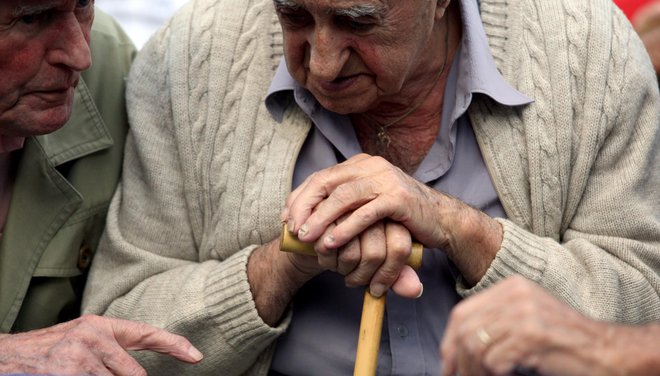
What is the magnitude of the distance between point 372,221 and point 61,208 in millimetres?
880

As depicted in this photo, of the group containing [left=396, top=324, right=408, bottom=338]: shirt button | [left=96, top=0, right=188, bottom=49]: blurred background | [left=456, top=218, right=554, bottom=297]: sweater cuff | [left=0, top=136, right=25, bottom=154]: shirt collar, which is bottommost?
[left=96, top=0, right=188, bottom=49]: blurred background

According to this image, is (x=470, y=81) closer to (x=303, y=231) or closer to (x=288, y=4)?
(x=288, y=4)

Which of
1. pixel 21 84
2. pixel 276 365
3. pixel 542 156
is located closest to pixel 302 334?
pixel 276 365

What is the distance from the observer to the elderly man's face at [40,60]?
243 cm

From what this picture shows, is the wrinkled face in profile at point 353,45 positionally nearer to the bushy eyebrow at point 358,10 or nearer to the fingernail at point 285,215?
the bushy eyebrow at point 358,10

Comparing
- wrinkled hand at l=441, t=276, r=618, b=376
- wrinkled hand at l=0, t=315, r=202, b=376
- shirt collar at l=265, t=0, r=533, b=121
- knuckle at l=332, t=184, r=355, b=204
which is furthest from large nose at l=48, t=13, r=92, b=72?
wrinkled hand at l=441, t=276, r=618, b=376

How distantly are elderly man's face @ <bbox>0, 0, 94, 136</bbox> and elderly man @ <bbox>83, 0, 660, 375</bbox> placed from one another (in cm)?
24

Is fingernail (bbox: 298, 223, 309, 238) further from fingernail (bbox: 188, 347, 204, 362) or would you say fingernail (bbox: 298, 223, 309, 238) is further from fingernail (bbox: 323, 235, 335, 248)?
fingernail (bbox: 188, 347, 204, 362)

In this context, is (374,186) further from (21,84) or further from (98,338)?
(21,84)

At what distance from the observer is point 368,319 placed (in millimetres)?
2314

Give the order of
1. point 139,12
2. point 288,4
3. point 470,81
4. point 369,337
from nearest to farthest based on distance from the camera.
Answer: point 369,337
point 288,4
point 470,81
point 139,12

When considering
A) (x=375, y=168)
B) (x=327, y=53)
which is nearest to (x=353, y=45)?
(x=327, y=53)

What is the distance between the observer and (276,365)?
8.69 ft

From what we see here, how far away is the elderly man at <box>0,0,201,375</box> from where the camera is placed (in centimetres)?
236
